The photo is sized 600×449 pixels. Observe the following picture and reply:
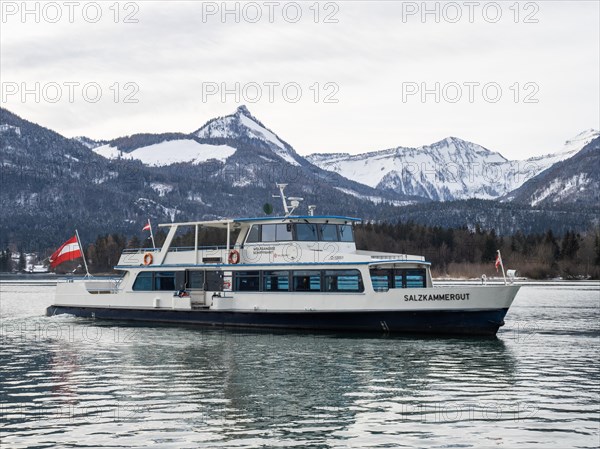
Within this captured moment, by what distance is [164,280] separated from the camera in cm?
4641

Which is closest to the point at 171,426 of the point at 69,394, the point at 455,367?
the point at 69,394

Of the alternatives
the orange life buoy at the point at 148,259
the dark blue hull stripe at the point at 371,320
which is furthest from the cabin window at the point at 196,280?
the orange life buoy at the point at 148,259

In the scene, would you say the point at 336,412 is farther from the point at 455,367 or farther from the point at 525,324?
the point at 525,324

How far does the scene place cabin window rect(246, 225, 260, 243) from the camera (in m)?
43.6

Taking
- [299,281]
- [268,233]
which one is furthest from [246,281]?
[299,281]

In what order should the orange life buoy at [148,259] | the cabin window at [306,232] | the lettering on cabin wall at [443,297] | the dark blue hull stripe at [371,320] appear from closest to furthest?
the lettering on cabin wall at [443,297]
the dark blue hull stripe at [371,320]
the cabin window at [306,232]
the orange life buoy at [148,259]

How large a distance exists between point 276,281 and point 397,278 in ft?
19.5

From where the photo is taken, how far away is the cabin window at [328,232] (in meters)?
42.6

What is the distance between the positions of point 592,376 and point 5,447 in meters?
17.9

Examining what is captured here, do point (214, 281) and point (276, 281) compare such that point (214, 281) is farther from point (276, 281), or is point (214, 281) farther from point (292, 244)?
point (292, 244)

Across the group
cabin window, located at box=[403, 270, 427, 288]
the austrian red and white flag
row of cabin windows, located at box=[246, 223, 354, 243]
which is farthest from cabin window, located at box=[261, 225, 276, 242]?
the austrian red and white flag

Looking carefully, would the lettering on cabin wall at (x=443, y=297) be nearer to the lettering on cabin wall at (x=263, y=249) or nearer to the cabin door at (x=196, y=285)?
the lettering on cabin wall at (x=263, y=249)

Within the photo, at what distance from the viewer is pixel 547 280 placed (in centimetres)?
14588

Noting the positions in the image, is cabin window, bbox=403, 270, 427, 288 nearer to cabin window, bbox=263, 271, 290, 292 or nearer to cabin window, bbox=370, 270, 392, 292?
cabin window, bbox=370, 270, 392, 292
